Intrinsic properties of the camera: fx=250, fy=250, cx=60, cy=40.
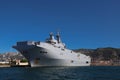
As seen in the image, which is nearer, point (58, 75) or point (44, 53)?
point (58, 75)

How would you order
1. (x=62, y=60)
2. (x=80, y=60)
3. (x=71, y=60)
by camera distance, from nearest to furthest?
(x=62, y=60) < (x=71, y=60) < (x=80, y=60)

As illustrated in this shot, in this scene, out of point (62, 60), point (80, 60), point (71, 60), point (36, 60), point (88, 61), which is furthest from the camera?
point (88, 61)

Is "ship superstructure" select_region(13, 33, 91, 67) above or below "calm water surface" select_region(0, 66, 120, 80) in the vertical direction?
above

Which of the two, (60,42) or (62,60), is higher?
(60,42)

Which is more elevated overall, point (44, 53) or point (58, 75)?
point (44, 53)

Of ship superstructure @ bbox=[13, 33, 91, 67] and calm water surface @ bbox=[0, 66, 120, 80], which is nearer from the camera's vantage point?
calm water surface @ bbox=[0, 66, 120, 80]

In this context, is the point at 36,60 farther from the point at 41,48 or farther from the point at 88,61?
the point at 88,61

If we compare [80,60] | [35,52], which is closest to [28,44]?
[35,52]

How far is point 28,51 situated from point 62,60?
18783mm

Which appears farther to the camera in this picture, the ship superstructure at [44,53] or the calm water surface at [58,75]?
the ship superstructure at [44,53]

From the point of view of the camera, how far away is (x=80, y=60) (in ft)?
480

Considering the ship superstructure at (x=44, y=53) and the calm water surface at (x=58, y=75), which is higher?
the ship superstructure at (x=44, y=53)

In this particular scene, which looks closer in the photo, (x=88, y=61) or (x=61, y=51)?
(x=61, y=51)

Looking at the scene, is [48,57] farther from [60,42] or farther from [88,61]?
[88,61]
